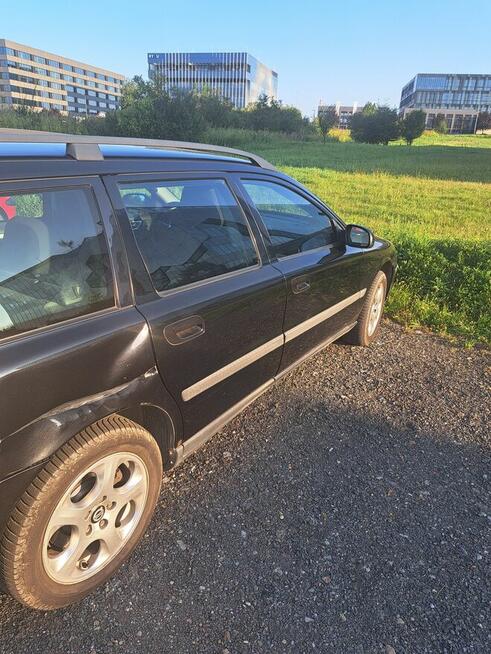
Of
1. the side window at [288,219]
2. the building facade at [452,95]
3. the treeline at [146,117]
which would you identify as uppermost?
the building facade at [452,95]

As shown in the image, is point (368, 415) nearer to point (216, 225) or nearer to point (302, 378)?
point (302, 378)

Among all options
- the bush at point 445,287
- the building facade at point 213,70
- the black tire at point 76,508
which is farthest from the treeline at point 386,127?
the black tire at point 76,508

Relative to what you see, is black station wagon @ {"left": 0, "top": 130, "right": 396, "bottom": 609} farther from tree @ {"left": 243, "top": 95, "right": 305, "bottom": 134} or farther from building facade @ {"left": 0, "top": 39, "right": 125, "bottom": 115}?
building facade @ {"left": 0, "top": 39, "right": 125, "bottom": 115}

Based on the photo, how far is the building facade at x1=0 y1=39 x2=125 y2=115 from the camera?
110375 mm

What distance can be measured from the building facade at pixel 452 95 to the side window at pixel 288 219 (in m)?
150

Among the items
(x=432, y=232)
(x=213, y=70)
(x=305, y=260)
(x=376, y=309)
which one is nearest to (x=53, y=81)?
(x=213, y=70)

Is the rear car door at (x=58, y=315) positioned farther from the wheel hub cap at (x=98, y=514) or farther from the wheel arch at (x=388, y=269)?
the wheel arch at (x=388, y=269)

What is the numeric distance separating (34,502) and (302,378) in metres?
2.45

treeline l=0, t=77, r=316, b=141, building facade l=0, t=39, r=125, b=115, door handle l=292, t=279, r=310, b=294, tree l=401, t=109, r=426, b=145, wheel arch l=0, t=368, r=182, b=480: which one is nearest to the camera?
wheel arch l=0, t=368, r=182, b=480

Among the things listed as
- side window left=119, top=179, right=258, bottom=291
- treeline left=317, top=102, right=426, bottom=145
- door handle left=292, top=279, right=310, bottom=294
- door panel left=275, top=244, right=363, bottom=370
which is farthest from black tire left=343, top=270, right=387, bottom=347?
treeline left=317, top=102, right=426, bottom=145

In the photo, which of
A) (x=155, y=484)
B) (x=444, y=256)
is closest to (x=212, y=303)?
(x=155, y=484)

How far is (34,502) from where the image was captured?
1614 millimetres

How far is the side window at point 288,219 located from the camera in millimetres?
2965

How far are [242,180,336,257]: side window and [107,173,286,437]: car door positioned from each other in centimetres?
24
